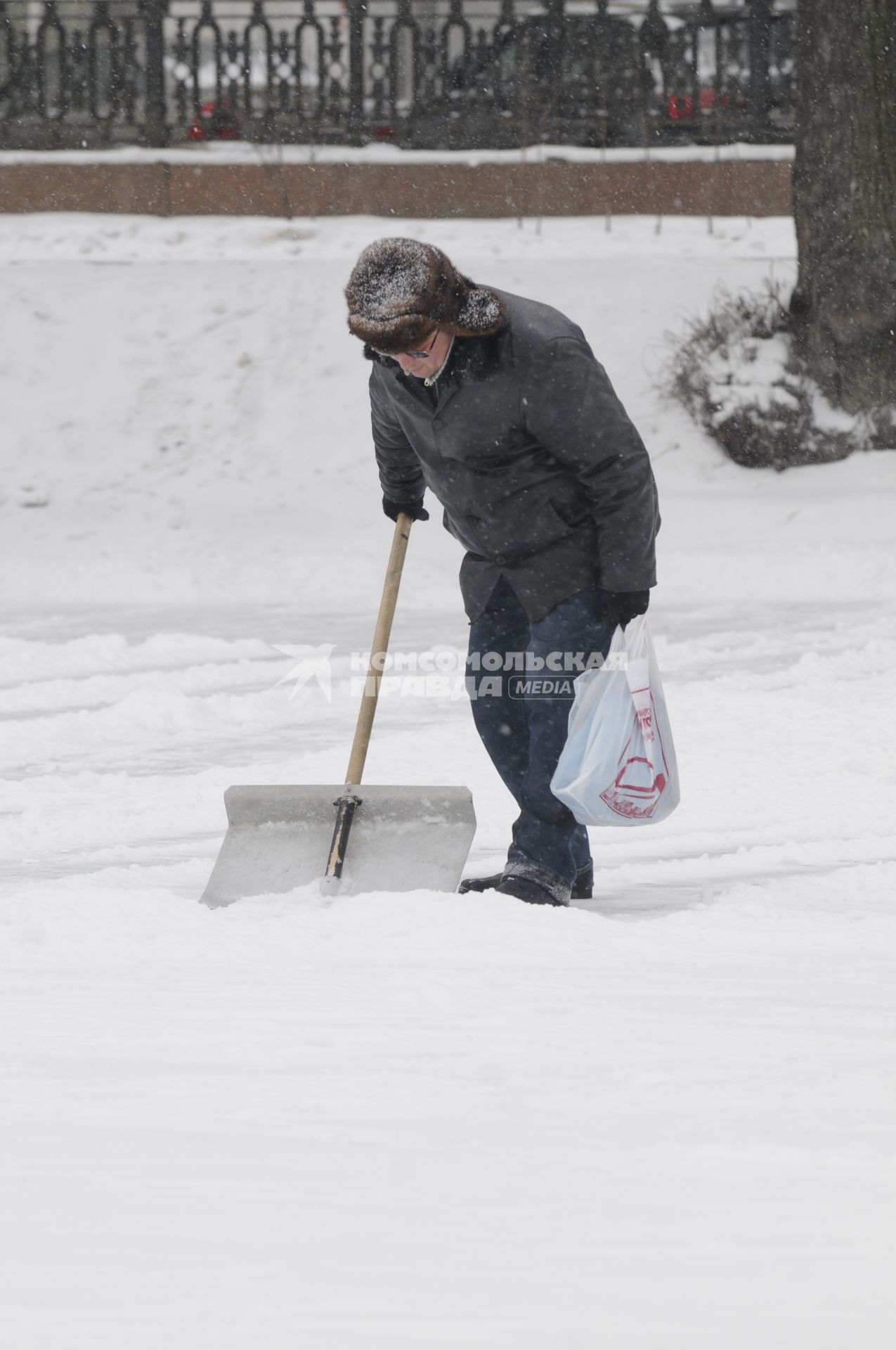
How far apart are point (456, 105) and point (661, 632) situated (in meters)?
8.24

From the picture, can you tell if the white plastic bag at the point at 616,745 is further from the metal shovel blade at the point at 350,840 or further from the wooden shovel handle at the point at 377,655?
the wooden shovel handle at the point at 377,655

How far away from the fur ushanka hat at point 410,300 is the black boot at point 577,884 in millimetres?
1246

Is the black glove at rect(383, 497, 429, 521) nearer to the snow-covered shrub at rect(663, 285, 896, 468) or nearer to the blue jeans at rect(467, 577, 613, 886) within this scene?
the blue jeans at rect(467, 577, 613, 886)

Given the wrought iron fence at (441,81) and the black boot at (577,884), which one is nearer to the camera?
the black boot at (577,884)

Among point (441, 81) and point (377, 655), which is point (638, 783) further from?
point (441, 81)

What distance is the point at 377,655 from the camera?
13.5ft

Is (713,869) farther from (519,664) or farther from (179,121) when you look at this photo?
(179,121)

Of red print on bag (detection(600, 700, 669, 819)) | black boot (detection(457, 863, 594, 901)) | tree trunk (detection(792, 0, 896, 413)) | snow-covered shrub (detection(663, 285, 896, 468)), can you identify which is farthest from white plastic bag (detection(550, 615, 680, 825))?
tree trunk (detection(792, 0, 896, 413))

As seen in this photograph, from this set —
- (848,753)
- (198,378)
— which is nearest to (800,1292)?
(848,753)

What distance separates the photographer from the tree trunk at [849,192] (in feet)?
32.3

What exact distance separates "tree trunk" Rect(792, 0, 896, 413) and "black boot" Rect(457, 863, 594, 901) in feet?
21.9

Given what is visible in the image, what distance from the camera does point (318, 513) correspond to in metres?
10.3

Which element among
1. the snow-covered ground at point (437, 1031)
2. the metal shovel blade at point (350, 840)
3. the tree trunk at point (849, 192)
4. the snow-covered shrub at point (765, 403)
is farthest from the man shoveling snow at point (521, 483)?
the tree trunk at point (849, 192)

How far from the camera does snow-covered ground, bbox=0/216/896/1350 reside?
6.50ft
